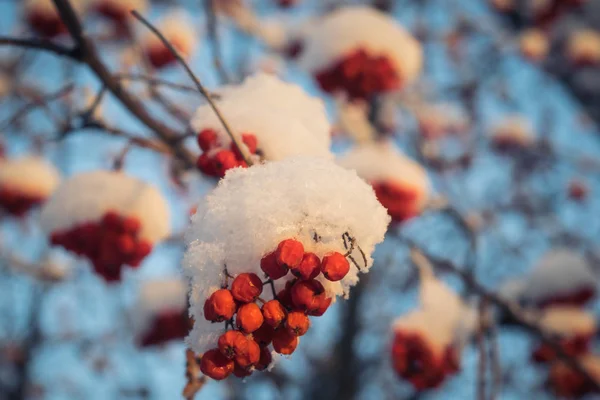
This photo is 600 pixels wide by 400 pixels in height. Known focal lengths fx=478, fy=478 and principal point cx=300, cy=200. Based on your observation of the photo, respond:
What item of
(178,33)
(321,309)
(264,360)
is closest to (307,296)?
(321,309)

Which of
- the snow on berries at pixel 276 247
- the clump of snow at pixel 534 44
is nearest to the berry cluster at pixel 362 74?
the snow on berries at pixel 276 247

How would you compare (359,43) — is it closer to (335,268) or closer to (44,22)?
(335,268)

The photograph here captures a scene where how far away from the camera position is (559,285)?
8.13 feet

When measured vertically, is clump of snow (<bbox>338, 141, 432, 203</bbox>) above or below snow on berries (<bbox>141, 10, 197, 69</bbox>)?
below

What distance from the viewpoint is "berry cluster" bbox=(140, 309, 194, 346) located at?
2070mm

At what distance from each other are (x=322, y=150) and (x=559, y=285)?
203cm

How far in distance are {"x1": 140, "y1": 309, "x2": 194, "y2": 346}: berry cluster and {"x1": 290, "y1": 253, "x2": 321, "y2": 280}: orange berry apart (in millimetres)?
1489

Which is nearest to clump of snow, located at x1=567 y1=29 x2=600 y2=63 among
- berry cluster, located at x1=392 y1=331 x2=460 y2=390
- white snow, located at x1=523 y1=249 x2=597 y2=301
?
white snow, located at x1=523 y1=249 x2=597 y2=301

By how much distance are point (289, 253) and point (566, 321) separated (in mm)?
2281

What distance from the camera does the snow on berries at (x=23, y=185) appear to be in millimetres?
2512

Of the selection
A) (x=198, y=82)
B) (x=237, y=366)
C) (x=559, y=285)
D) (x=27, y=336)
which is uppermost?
(x=559, y=285)

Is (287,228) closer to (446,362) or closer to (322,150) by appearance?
(322,150)

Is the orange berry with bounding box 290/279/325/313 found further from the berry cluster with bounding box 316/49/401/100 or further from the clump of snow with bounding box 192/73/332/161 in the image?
the berry cluster with bounding box 316/49/401/100

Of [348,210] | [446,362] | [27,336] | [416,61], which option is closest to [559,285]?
[446,362]
